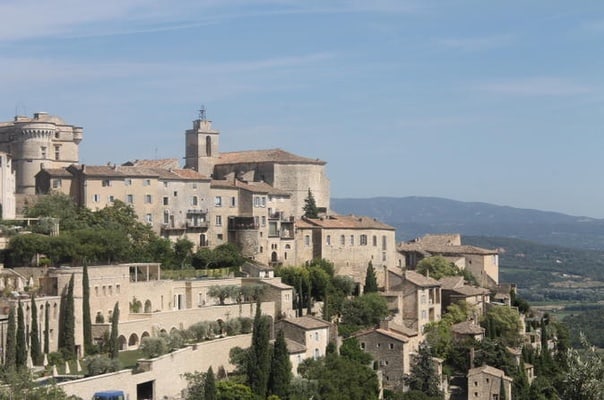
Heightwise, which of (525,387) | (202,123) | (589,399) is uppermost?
(202,123)

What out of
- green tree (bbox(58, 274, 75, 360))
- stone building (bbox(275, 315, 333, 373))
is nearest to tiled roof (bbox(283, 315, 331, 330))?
stone building (bbox(275, 315, 333, 373))

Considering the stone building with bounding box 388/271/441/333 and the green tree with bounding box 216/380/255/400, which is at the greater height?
the stone building with bounding box 388/271/441/333

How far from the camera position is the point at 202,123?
79.9m

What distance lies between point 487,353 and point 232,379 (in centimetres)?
1825

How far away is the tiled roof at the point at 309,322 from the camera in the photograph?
5706 centimetres

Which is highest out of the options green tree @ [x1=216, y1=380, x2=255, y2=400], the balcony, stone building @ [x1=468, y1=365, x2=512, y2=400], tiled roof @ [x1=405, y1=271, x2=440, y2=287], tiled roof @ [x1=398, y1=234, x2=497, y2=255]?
the balcony

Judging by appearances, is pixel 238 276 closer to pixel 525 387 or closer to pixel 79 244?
pixel 79 244

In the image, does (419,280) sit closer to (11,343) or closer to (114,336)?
(114,336)

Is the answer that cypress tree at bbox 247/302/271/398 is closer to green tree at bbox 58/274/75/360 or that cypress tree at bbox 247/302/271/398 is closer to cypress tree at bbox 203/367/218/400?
cypress tree at bbox 203/367/218/400

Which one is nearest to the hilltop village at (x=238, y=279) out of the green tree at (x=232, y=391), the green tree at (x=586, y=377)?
the green tree at (x=232, y=391)

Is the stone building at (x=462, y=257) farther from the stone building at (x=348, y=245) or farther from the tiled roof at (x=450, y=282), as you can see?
the tiled roof at (x=450, y=282)

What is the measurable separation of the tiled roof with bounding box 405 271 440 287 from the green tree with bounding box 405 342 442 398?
28.4ft

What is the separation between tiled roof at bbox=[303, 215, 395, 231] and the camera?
7419cm

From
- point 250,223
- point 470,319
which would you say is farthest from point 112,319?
point 470,319
